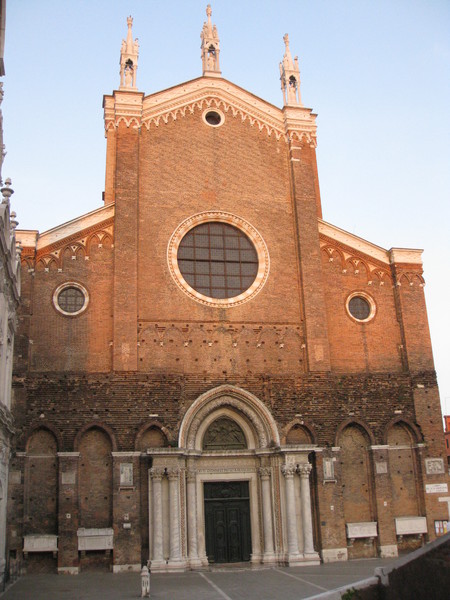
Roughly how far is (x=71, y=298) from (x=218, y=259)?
486 centimetres

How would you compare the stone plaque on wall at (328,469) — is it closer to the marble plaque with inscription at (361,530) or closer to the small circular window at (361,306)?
the marble plaque with inscription at (361,530)

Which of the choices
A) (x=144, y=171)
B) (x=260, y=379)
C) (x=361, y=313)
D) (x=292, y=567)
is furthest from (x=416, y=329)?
(x=144, y=171)

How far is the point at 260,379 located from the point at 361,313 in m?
4.29

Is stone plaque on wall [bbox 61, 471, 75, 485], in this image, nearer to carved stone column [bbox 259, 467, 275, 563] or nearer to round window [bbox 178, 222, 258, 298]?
carved stone column [bbox 259, 467, 275, 563]

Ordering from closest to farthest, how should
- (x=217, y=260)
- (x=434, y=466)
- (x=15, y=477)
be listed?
(x=15, y=477), (x=434, y=466), (x=217, y=260)

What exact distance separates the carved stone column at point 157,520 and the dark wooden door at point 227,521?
1.63 m

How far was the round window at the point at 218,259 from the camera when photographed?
73.0 feet

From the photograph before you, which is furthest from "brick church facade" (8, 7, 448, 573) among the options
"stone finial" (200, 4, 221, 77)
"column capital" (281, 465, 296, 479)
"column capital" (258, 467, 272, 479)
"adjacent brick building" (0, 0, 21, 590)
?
"adjacent brick building" (0, 0, 21, 590)

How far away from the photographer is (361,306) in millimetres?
23297

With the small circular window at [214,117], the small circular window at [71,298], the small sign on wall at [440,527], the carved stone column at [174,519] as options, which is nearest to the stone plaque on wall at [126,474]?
the carved stone column at [174,519]

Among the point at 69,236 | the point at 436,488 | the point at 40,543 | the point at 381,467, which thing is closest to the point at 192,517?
the point at 40,543

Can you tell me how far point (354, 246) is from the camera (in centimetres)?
2362

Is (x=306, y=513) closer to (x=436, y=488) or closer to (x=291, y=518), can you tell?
(x=291, y=518)

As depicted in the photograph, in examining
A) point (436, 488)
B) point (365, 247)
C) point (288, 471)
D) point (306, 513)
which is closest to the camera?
point (306, 513)
